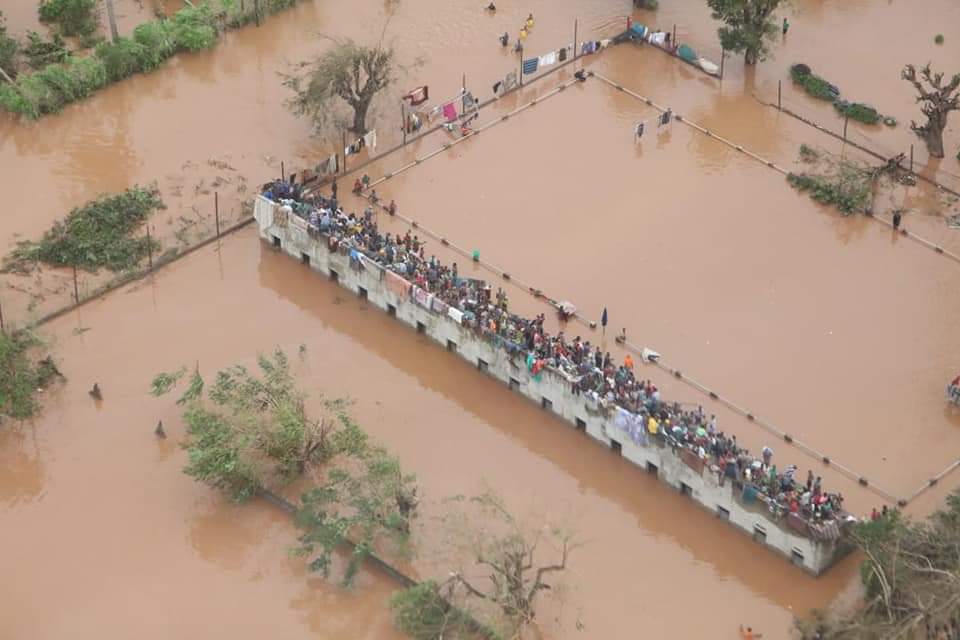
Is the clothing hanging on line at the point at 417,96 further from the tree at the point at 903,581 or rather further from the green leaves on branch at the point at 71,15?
the tree at the point at 903,581

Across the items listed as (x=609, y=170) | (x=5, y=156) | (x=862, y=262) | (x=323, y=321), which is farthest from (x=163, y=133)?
(x=862, y=262)

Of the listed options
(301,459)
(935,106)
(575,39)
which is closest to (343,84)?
(575,39)

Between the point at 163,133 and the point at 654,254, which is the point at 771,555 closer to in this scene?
the point at 654,254

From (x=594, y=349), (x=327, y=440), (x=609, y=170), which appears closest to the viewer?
(x=327, y=440)

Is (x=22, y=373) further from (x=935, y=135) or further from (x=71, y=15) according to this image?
(x=935, y=135)

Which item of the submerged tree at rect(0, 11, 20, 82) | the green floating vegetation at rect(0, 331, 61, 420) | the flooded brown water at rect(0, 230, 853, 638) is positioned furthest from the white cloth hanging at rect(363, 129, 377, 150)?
the green floating vegetation at rect(0, 331, 61, 420)

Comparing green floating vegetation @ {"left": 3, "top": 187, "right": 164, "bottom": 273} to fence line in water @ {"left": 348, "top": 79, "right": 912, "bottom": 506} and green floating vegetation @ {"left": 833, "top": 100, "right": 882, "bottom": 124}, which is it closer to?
fence line in water @ {"left": 348, "top": 79, "right": 912, "bottom": 506}

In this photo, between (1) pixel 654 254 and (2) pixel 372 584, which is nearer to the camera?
(2) pixel 372 584
